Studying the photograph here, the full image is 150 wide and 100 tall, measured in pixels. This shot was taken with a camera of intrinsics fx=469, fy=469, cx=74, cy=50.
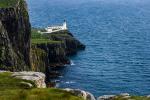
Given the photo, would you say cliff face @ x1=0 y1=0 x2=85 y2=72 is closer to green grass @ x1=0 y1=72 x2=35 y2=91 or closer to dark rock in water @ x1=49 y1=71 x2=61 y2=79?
dark rock in water @ x1=49 y1=71 x2=61 y2=79

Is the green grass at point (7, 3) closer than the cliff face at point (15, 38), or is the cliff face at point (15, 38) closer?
the cliff face at point (15, 38)

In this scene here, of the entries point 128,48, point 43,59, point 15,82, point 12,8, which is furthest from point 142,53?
point 15,82

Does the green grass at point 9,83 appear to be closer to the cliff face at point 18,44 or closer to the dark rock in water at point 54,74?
the cliff face at point 18,44

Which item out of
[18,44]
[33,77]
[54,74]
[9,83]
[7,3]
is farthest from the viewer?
[54,74]

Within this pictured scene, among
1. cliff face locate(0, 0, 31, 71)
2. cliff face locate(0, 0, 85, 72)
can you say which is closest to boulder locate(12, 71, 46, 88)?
cliff face locate(0, 0, 85, 72)

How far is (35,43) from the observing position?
508ft

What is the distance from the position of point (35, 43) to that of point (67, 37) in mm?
A: 34256

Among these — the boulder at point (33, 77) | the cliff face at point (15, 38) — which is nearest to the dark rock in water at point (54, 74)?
the cliff face at point (15, 38)

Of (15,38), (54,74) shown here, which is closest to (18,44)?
(15,38)

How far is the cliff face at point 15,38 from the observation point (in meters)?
103

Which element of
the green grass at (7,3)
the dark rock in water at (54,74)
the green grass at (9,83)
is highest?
the green grass at (7,3)

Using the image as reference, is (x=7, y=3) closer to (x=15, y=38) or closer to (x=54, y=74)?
(x=15, y=38)

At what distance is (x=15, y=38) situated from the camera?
114188 millimetres

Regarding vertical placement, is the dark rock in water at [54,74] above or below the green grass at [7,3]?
below
